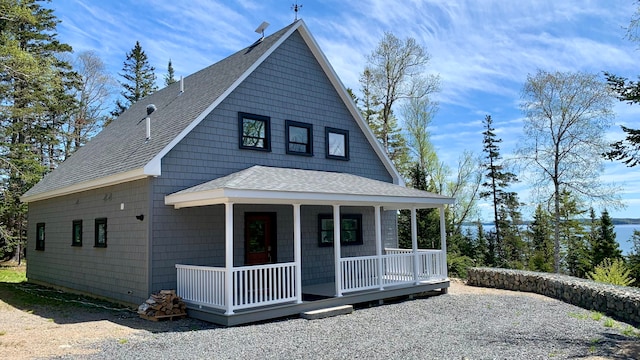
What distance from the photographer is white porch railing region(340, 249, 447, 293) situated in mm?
11688

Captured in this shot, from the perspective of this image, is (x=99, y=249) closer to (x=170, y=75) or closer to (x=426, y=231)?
(x=426, y=231)

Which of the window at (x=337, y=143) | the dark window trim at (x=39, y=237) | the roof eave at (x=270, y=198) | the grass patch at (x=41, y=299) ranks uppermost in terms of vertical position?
the window at (x=337, y=143)

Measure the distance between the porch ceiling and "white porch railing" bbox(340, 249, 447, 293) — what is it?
1.45 meters

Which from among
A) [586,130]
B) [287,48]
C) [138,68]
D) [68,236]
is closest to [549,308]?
[287,48]

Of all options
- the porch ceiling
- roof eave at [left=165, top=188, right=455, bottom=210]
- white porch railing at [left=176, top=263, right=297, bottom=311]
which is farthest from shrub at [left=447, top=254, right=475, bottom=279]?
white porch railing at [left=176, top=263, right=297, bottom=311]

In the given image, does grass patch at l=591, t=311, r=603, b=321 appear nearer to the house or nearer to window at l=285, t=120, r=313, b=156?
the house

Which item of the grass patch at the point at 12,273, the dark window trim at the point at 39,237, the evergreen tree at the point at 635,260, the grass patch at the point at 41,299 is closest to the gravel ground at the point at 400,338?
the grass patch at the point at 41,299

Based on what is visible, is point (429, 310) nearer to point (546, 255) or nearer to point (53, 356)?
point (53, 356)

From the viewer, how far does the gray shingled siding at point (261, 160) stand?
432 inches

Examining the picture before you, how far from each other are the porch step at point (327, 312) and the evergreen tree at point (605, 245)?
22054 mm

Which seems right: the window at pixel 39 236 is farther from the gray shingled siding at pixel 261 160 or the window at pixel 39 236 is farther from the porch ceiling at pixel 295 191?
the porch ceiling at pixel 295 191

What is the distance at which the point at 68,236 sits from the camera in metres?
14.8

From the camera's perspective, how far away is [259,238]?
41.6 feet

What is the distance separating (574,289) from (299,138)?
28.6ft
